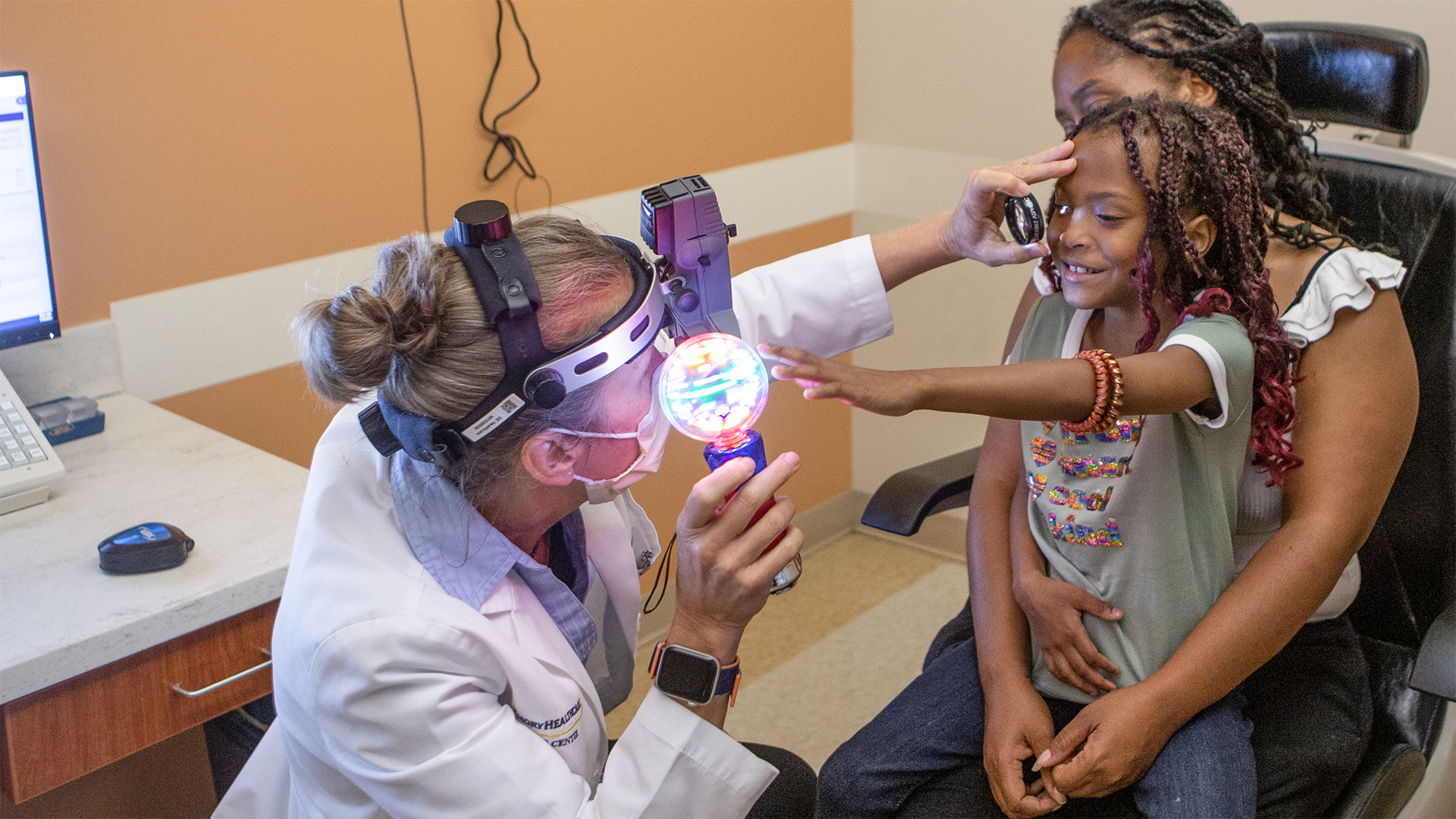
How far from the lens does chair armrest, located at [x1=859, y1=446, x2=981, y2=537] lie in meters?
1.70

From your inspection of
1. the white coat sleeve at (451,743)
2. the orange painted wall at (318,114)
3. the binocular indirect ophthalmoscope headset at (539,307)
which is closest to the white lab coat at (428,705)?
the white coat sleeve at (451,743)

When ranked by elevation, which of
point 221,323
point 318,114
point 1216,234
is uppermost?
point 318,114

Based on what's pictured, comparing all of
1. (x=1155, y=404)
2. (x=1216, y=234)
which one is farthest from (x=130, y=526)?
(x=1216, y=234)

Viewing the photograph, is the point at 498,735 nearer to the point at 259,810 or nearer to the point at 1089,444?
the point at 259,810

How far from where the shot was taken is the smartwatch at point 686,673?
1149 millimetres

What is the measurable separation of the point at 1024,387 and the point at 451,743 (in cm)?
69

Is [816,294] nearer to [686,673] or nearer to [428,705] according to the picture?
[686,673]

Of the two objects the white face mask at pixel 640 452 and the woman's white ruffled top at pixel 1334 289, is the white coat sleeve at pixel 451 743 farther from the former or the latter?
the woman's white ruffled top at pixel 1334 289

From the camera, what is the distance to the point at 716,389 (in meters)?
1.09

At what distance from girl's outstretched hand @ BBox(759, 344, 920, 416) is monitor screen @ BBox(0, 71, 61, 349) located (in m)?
1.25

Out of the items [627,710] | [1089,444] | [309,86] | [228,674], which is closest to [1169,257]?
[1089,444]

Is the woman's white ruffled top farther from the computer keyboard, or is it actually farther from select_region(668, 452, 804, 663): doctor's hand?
the computer keyboard

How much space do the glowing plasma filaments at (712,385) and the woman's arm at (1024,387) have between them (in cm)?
5

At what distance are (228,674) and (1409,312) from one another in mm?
1662
